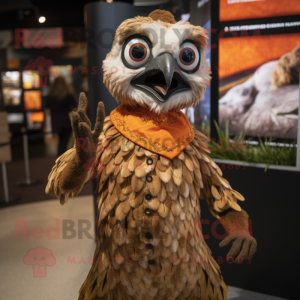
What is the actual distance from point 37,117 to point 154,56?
15.3 ft

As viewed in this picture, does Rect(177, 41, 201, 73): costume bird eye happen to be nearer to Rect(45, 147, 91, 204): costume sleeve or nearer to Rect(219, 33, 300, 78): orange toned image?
Rect(45, 147, 91, 204): costume sleeve

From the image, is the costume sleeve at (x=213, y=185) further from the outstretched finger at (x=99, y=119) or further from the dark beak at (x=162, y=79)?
the outstretched finger at (x=99, y=119)

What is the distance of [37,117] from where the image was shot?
Answer: 17.1 feet

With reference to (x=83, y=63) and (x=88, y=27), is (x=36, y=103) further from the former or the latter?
(x=88, y=27)

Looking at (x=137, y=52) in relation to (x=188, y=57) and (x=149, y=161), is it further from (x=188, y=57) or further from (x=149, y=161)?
(x=149, y=161)

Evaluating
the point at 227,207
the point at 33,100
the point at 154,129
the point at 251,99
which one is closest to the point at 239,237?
the point at 227,207

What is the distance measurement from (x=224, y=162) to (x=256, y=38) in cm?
80

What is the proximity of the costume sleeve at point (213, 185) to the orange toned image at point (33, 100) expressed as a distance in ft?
14.5

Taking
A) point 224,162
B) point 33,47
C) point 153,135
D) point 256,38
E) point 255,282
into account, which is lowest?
point 255,282

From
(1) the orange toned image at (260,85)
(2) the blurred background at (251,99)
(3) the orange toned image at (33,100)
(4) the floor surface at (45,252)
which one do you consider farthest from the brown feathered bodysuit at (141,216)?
(3) the orange toned image at (33,100)

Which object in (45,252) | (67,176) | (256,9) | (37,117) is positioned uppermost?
(256,9)

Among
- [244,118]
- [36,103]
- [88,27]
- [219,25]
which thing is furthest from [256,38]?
[36,103]

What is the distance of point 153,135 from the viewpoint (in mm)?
1002

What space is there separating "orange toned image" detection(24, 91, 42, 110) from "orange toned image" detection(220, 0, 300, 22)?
3.88 metres
